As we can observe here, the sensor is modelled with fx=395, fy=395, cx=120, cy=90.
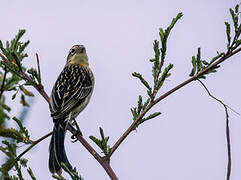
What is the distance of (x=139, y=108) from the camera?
142 inches

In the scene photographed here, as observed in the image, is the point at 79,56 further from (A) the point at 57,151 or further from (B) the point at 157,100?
(B) the point at 157,100

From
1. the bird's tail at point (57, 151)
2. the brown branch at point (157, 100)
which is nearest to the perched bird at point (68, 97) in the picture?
the bird's tail at point (57, 151)

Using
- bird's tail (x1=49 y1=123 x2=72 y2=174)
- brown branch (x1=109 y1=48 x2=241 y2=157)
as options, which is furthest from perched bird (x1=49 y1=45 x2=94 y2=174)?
brown branch (x1=109 y1=48 x2=241 y2=157)

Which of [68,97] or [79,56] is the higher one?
[79,56]

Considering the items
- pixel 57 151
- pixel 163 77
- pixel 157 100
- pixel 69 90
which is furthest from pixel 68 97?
pixel 157 100

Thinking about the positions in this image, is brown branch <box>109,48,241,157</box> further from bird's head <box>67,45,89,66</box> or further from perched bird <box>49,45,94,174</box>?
bird's head <box>67,45,89,66</box>

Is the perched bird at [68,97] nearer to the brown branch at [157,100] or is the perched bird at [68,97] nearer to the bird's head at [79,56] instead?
the bird's head at [79,56]

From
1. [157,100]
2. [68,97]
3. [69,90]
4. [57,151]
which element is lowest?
[157,100]

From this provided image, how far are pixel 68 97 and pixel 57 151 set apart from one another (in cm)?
161

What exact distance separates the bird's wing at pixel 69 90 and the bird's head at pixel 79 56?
0.53m

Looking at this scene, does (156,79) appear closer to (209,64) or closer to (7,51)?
(209,64)

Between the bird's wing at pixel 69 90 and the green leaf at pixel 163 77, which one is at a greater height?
the bird's wing at pixel 69 90

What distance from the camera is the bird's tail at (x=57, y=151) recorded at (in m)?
4.27

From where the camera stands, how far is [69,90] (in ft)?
21.0
